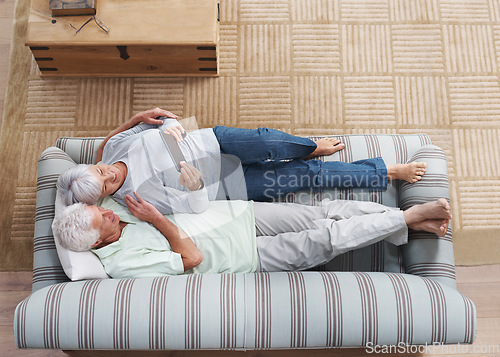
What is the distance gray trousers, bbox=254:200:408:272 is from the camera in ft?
4.00

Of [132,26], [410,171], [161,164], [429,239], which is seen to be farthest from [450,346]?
[132,26]

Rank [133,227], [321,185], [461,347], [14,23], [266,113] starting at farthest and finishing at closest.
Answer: [14,23] → [266,113] → [461,347] → [321,185] → [133,227]

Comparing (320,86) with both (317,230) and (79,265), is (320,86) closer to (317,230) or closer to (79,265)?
(317,230)

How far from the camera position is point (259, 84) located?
181 centimetres

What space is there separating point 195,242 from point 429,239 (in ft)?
2.30

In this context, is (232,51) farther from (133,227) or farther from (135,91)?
(133,227)

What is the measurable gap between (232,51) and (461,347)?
1.48 meters

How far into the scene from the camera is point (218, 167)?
1412 millimetres

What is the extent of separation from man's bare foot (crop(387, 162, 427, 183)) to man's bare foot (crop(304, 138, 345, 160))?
7.9 inches

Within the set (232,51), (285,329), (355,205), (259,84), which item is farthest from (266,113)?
(285,329)

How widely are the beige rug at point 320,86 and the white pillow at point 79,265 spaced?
0.66 meters

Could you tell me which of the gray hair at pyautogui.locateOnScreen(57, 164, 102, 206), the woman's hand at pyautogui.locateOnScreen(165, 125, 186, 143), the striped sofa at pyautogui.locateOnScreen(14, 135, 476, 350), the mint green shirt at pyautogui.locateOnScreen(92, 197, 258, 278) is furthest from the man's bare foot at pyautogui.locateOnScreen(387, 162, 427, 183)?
the gray hair at pyautogui.locateOnScreen(57, 164, 102, 206)

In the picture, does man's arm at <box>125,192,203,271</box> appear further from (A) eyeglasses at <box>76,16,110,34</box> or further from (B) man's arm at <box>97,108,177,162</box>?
(A) eyeglasses at <box>76,16,110,34</box>

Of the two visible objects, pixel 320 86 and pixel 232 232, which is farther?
pixel 320 86
